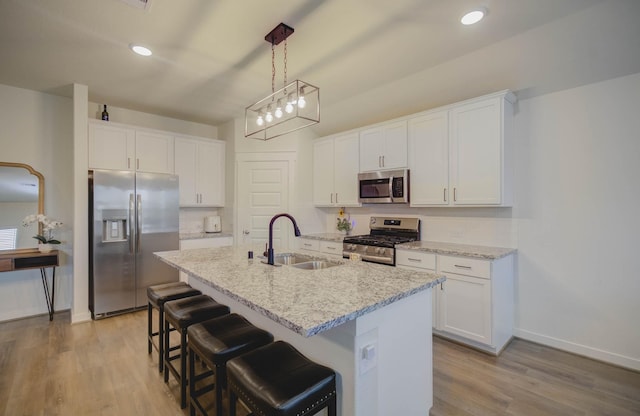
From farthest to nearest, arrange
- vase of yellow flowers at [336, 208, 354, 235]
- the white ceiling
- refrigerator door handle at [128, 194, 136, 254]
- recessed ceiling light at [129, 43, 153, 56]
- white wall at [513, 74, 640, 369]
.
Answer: vase of yellow flowers at [336, 208, 354, 235] < refrigerator door handle at [128, 194, 136, 254] < recessed ceiling light at [129, 43, 153, 56] < white wall at [513, 74, 640, 369] < the white ceiling

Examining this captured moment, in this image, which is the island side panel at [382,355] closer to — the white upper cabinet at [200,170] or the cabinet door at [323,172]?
the cabinet door at [323,172]

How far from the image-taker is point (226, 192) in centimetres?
482

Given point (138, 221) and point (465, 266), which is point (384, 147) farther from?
point (138, 221)

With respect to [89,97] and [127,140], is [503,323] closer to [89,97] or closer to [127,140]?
[127,140]

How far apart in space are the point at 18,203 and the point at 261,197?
289 cm

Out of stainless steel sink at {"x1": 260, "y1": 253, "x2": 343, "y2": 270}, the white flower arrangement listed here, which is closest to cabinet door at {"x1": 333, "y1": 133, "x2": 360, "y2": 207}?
stainless steel sink at {"x1": 260, "y1": 253, "x2": 343, "y2": 270}

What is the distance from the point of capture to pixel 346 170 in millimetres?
4234

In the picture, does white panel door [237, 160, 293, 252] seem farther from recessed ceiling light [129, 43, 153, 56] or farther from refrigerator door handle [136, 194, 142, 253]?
recessed ceiling light [129, 43, 153, 56]

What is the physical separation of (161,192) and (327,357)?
337 cm

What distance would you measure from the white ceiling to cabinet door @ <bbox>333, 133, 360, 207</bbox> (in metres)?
0.70

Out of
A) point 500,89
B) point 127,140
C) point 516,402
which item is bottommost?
point 516,402

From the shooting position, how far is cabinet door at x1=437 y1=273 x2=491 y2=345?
8.61 feet

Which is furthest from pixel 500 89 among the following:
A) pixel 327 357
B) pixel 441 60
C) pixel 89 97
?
pixel 89 97

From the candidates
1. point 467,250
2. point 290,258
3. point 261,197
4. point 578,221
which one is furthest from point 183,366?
point 578,221
